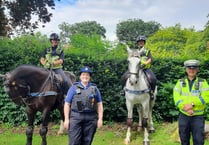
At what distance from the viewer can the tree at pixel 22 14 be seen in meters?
15.3

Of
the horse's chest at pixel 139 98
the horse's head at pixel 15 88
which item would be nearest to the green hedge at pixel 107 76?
the horse's chest at pixel 139 98

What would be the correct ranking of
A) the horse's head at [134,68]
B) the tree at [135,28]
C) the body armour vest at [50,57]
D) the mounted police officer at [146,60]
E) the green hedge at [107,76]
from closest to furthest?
the horse's head at [134,68]
the body armour vest at [50,57]
the mounted police officer at [146,60]
the green hedge at [107,76]
the tree at [135,28]

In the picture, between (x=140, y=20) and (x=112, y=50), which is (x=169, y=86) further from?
(x=140, y=20)

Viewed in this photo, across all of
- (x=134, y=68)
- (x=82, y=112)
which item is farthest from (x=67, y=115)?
(x=134, y=68)

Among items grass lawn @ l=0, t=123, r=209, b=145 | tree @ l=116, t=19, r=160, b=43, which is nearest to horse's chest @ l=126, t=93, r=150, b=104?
grass lawn @ l=0, t=123, r=209, b=145

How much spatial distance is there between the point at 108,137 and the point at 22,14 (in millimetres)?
9292

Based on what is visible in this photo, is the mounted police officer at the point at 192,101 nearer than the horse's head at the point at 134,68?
Yes

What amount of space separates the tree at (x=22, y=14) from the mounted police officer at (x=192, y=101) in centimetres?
1160

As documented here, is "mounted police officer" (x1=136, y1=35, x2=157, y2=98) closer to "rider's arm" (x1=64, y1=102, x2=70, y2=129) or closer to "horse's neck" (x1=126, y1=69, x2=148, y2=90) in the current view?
"horse's neck" (x1=126, y1=69, x2=148, y2=90)

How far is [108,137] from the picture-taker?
9180mm

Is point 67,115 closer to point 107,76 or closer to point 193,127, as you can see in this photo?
point 193,127

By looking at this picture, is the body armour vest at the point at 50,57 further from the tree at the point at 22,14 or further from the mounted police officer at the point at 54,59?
the tree at the point at 22,14

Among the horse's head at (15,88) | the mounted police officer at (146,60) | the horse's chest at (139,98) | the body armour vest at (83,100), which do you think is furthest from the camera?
the mounted police officer at (146,60)

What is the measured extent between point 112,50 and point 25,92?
5.38 m
